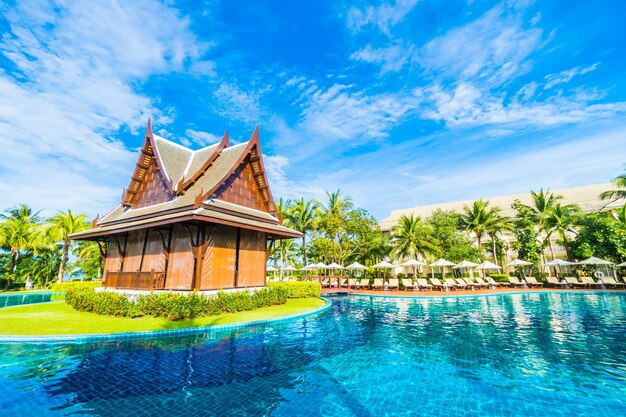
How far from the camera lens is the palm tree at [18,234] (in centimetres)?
2842

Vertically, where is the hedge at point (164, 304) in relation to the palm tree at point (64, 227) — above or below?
below

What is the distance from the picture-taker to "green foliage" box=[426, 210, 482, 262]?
108 ft

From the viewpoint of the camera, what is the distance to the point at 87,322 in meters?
10.7

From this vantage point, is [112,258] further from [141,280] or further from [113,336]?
[113,336]

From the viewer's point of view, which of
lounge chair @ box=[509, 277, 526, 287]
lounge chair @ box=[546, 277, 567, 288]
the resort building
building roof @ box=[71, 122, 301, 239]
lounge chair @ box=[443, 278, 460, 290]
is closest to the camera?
building roof @ box=[71, 122, 301, 239]

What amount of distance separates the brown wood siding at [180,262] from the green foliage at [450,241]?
1078 inches

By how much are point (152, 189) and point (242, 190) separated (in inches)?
217

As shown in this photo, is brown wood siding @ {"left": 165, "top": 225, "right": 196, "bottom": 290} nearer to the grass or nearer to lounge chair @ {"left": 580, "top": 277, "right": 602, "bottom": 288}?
the grass

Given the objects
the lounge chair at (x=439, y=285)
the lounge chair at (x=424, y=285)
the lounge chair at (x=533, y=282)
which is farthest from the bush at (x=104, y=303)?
the lounge chair at (x=533, y=282)

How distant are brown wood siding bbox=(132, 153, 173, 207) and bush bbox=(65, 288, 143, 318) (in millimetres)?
5684

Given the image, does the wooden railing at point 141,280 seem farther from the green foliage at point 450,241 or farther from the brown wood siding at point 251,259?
the green foliage at point 450,241

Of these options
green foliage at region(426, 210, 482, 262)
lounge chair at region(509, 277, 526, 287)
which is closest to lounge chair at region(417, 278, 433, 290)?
green foliage at region(426, 210, 482, 262)

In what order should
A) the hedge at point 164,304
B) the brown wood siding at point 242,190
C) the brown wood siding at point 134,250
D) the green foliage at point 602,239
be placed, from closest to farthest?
1. the hedge at point 164,304
2. the brown wood siding at point 134,250
3. the brown wood siding at point 242,190
4. the green foliage at point 602,239

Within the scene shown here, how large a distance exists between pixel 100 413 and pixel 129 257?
42.9 feet
